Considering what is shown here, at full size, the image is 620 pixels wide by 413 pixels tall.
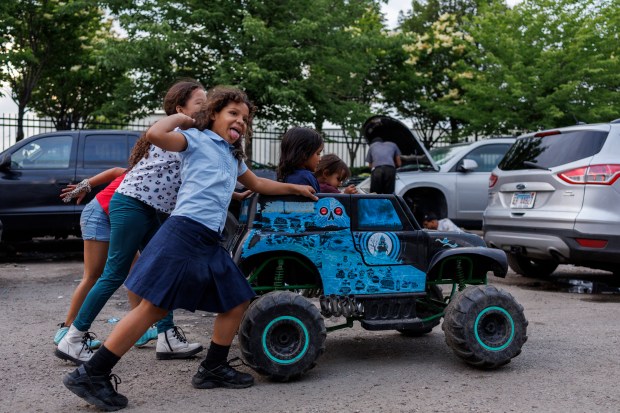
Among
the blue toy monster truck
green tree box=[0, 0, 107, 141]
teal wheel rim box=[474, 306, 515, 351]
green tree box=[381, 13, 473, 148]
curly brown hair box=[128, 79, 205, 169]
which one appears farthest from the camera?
green tree box=[381, 13, 473, 148]

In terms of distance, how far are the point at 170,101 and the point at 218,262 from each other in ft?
4.64

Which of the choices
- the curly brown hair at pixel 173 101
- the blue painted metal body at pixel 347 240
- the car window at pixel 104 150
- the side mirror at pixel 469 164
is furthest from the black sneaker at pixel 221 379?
the side mirror at pixel 469 164

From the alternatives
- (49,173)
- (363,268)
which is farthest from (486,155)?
(363,268)

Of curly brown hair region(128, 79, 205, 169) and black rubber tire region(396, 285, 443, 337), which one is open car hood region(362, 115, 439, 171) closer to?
black rubber tire region(396, 285, 443, 337)

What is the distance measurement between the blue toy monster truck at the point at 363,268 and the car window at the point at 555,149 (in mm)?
3695

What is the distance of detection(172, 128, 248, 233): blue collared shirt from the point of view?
13.4 feet

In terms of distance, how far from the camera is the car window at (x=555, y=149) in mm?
8047

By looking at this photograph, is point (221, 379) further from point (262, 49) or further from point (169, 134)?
point (262, 49)

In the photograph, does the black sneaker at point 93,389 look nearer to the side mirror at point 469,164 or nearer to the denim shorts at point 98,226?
the denim shorts at point 98,226

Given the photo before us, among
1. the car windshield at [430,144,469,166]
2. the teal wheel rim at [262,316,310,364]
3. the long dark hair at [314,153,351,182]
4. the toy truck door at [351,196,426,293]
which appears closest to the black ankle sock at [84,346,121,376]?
the teal wheel rim at [262,316,310,364]

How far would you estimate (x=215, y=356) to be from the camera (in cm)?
430

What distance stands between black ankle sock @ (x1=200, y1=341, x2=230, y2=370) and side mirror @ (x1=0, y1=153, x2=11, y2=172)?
23.4ft

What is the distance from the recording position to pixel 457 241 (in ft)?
16.5

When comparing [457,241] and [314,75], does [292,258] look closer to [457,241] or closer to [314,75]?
[457,241]
